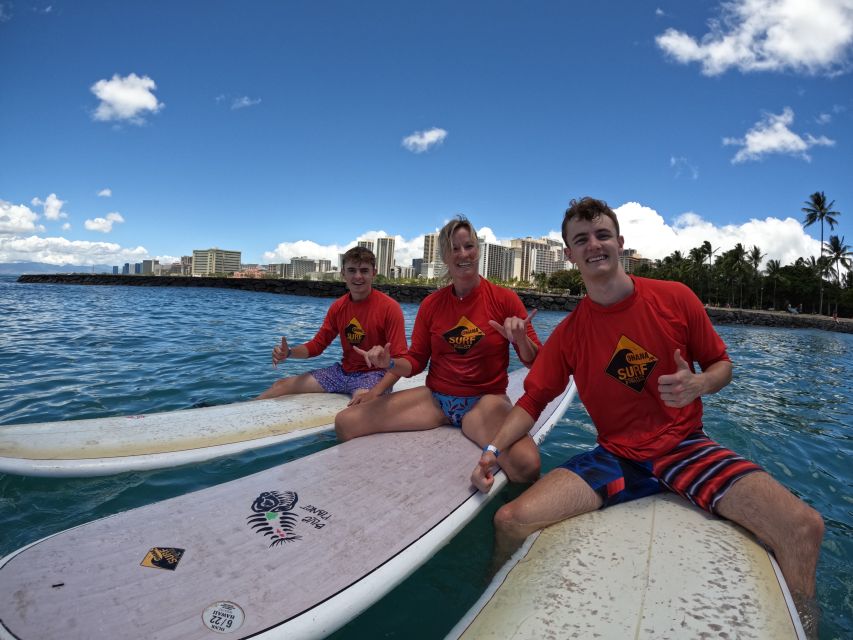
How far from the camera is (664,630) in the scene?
1587mm

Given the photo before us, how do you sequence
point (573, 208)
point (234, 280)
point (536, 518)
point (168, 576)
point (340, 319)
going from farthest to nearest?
point (234, 280) < point (340, 319) < point (573, 208) < point (536, 518) < point (168, 576)

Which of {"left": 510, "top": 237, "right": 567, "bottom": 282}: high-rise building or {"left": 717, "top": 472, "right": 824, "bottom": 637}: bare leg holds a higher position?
{"left": 510, "top": 237, "right": 567, "bottom": 282}: high-rise building

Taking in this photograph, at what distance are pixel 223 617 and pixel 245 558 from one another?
1.09 feet

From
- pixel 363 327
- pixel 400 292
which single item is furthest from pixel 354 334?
pixel 400 292

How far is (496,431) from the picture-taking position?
320 centimetres

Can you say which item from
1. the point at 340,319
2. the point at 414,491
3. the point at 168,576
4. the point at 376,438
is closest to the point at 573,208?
the point at 414,491

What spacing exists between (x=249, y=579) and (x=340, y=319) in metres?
3.15

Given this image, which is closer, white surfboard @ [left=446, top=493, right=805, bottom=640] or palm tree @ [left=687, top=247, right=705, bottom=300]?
white surfboard @ [left=446, top=493, right=805, bottom=640]

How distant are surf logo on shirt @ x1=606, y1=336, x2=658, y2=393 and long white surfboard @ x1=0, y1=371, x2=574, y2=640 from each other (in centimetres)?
106

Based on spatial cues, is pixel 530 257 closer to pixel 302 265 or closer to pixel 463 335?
pixel 302 265

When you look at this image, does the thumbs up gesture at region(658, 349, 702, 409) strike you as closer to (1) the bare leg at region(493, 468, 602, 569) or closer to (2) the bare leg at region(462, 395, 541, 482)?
(1) the bare leg at region(493, 468, 602, 569)

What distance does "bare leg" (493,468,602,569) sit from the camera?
234 cm

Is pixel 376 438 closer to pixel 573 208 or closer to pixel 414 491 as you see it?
pixel 414 491

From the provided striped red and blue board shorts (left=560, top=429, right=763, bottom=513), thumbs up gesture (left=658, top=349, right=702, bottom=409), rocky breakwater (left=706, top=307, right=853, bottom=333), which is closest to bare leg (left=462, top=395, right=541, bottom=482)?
striped red and blue board shorts (left=560, top=429, right=763, bottom=513)
